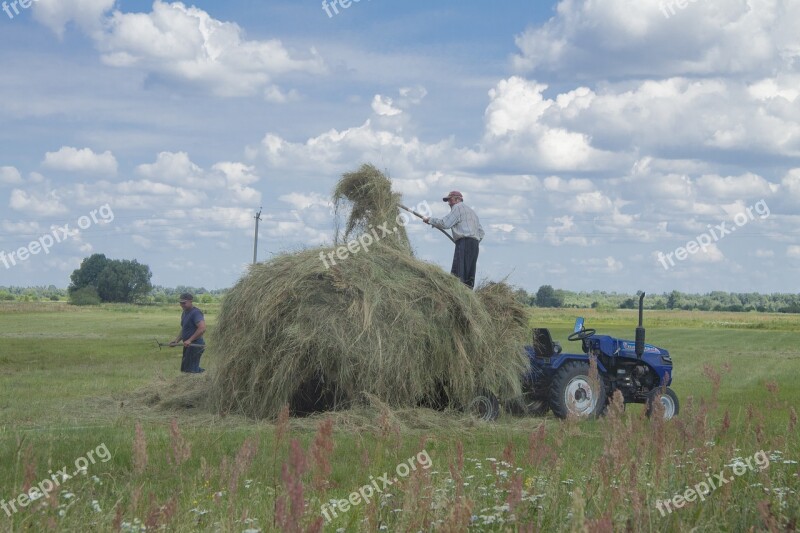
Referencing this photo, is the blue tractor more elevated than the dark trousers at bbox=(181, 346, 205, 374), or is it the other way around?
the blue tractor

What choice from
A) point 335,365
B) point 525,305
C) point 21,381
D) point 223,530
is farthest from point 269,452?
point 21,381

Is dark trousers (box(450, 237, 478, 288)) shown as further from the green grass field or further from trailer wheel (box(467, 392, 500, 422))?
the green grass field

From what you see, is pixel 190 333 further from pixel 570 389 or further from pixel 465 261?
pixel 570 389

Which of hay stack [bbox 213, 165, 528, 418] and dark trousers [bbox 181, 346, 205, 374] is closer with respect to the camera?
hay stack [bbox 213, 165, 528, 418]

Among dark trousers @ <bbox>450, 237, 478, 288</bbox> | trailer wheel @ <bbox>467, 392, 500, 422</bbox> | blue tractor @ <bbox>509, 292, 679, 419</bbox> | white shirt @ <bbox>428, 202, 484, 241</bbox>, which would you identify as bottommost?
trailer wheel @ <bbox>467, 392, 500, 422</bbox>

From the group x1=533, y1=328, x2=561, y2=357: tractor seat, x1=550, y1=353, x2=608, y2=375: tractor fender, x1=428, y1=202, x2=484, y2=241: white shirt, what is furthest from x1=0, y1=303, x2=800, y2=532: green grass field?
x1=428, y1=202, x2=484, y2=241: white shirt

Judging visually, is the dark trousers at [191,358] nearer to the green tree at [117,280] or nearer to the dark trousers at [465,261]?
the dark trousers at [465,261]

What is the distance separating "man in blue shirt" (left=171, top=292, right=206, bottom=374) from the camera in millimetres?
15492

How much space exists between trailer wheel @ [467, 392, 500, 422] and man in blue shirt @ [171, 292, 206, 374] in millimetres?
5438

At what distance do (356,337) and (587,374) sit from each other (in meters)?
3.85

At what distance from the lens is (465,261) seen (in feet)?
42.7

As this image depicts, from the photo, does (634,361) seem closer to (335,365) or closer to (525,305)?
(525,305)

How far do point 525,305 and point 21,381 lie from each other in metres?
10.1

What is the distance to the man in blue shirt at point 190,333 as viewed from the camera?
50.8ft
